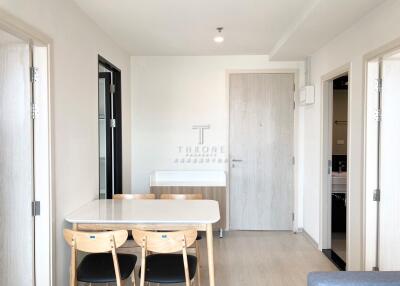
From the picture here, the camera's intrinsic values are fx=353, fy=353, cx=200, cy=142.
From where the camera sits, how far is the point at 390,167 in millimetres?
2986

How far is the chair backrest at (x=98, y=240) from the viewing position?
2.33 metres

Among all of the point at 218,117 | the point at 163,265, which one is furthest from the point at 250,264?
the point at 218,117

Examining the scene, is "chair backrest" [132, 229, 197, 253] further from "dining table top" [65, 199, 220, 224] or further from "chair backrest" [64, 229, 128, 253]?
"dining table top" [65, 199, 220, 224]

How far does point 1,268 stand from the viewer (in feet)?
8.15

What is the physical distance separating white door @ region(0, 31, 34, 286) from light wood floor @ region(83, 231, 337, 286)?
1.66 m

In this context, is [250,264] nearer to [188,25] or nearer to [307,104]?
[307,104]

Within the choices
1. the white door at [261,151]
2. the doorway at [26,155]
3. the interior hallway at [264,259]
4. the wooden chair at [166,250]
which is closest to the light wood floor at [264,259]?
the interior hallway at [264,259]

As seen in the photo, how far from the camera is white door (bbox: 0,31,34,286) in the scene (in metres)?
2.45

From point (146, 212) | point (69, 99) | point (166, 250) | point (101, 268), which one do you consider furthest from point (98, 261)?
point (69, 99)

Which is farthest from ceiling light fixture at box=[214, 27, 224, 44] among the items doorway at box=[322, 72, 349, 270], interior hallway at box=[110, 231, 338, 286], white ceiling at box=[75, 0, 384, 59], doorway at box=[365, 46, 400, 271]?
interior hallway at box=[110, 231, 338, 286]

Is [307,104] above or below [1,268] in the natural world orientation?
above

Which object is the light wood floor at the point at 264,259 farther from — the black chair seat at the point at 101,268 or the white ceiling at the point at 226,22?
the white ceiling at the point at 226,22

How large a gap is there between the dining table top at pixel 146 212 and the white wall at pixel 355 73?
132 cm

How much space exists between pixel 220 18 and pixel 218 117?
1949 millimetres
